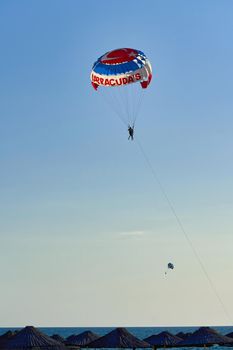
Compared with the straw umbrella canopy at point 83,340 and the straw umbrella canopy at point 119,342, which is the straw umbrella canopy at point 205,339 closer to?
the straw umbrella canopy at point 119,342

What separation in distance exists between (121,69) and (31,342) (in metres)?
16.3

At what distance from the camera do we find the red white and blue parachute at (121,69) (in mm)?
39000

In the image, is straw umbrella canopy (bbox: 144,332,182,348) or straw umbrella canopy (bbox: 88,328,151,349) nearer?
straw umbrella canopy (bbox: 88,328,151,349)

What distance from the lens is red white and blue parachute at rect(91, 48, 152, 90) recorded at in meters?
39.0

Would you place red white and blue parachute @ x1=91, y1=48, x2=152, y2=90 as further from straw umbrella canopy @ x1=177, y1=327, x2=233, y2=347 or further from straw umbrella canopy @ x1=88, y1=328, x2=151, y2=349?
straw umbrella canopy @ x1=177, y1=327, x2=233, y2=347

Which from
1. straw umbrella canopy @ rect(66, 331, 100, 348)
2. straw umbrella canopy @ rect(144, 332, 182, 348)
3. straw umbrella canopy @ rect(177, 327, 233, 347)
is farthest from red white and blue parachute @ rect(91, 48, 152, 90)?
straw umbrella canopy @ rect(66, 331, 100, 348)

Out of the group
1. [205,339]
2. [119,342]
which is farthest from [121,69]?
[205,339]

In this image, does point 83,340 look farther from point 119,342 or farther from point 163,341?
point 119,342

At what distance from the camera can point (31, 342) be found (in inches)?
1447

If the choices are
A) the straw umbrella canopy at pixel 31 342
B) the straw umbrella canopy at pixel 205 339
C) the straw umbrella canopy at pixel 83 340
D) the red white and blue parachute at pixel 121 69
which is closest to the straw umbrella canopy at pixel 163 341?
the straw umbrella canopy at pixel 205 339

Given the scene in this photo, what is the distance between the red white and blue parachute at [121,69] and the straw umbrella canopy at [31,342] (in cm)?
1490

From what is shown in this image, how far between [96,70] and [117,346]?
17.1 metres

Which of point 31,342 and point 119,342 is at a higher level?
point 31,342

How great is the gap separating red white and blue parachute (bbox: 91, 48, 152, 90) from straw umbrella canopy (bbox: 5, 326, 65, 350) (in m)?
14.9
